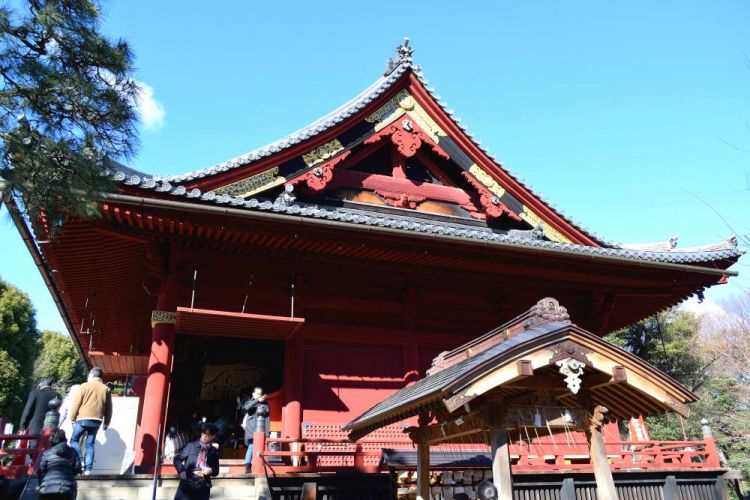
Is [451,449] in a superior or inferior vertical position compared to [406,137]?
inferior

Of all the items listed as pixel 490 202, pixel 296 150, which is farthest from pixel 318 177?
pixel 490 202

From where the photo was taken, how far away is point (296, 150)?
1119cm

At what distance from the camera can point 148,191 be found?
350 inches

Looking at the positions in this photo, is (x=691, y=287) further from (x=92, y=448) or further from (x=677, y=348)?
(x=677, y=348)

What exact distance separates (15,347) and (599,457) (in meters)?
37.5

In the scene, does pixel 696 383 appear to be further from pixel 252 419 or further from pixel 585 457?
pixel 252 419

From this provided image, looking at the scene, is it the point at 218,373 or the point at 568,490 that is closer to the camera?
the point at 568,490

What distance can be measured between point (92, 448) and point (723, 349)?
104ft

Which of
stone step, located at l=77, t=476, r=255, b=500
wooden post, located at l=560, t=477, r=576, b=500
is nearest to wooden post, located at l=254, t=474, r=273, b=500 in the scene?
stone step, located at l=77, t=476, r=255, b=500

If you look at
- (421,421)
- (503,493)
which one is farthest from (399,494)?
(503,493)

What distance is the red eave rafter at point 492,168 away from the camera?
12648 mm

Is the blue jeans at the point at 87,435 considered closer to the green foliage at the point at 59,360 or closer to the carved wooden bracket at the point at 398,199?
the carved wooden bracket at the point at 398,199

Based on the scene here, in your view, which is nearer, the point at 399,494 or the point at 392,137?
the point at 399,494

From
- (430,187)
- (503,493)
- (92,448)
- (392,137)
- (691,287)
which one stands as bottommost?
(503,493)
